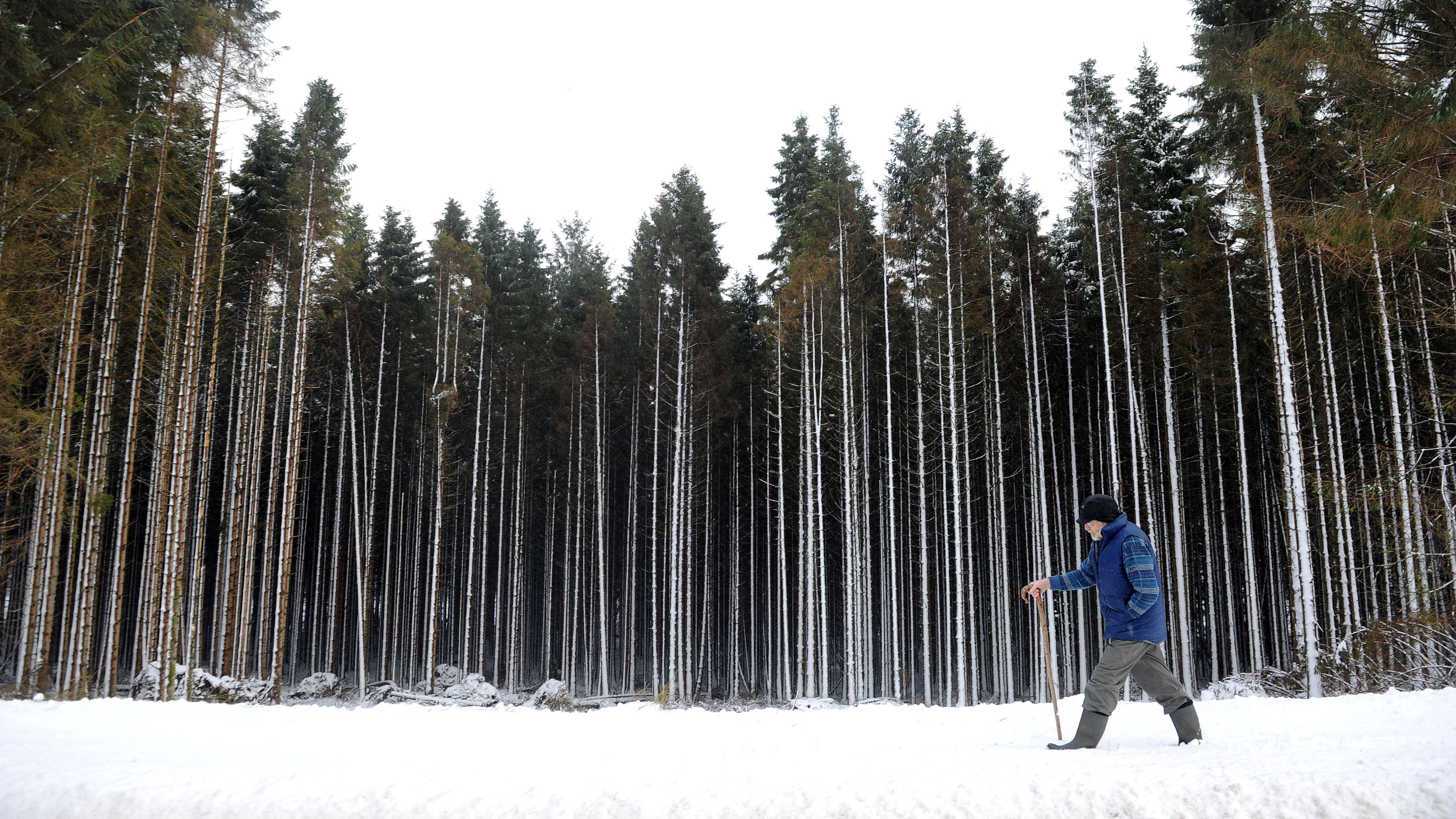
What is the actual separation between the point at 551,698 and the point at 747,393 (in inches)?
→ 437

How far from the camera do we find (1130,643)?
16.9 ft

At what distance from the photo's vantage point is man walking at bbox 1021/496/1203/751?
199 inches

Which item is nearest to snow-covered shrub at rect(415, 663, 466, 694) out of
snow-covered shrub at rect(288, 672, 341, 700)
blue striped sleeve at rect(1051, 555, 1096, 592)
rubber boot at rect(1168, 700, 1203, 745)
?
snow-covered shrub at rect(288, 672, 341, 700)

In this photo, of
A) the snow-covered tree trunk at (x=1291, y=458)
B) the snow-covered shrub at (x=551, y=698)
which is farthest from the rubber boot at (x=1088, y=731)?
the snow-covered shrub at (x=551, y=698)

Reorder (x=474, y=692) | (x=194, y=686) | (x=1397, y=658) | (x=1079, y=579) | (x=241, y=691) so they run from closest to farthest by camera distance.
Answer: (x=1079, y=579)
(x=1397, y=658)
(x=194, y=686)
(x=241, y=691)
(x=474, y=692)

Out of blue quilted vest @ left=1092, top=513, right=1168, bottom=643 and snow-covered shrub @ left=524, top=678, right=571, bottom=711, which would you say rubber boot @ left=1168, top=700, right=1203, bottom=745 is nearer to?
blue quilted vest @ left=1092, top=513, right=1168, bottom=643

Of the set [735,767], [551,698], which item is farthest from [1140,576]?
[551,698]

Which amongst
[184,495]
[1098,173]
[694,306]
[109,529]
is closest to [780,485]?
[694,306]

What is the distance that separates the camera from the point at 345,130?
2175 cm

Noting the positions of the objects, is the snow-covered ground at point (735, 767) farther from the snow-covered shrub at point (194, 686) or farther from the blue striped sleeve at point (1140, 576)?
the snow-covered shrub at point (194, 686)

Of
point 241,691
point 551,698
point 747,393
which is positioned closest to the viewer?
point 241,691

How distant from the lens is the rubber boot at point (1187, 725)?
5141 millimetres

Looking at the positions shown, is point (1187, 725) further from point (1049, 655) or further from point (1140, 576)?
point (1140, 576)

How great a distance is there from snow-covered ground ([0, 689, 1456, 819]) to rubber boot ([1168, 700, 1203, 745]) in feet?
0.29
